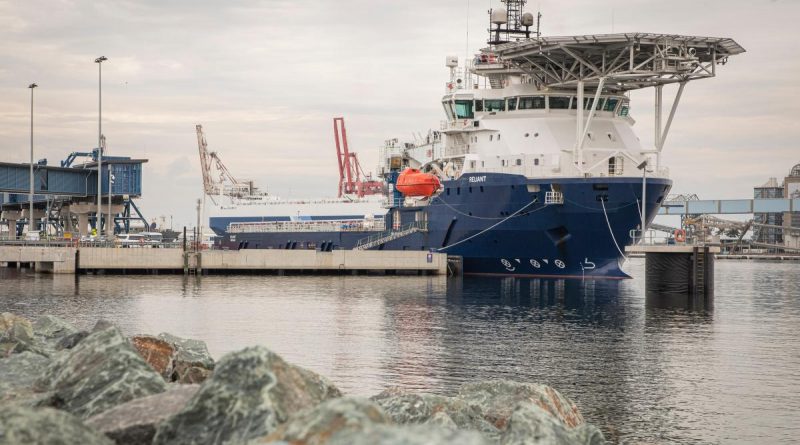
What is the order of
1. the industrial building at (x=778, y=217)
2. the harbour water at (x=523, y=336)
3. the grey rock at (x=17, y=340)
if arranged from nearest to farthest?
the grey rock at (x=17, y=340)
the harbour water at (x=523, y=336)
the industrial building at (x=778, y=217)

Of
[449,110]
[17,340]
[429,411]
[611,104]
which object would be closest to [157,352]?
[17,340]

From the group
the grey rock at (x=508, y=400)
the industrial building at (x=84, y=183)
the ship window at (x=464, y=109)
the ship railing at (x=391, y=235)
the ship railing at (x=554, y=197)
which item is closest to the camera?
the grey rock at (x=508, y=400)

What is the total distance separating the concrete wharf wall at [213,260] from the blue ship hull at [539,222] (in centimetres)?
386

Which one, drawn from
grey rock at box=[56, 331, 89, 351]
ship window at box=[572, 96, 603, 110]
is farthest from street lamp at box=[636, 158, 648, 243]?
grey rock at box=[56, 331, 89, 351]

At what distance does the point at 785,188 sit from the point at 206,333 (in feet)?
553

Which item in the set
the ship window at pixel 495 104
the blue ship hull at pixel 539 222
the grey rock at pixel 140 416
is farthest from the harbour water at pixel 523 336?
the ship window at pixel 495 104

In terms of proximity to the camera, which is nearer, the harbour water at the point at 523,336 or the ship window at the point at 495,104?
the harbour water at the point at 523,336

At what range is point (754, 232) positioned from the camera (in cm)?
16738

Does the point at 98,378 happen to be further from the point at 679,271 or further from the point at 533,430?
the point at 679,271

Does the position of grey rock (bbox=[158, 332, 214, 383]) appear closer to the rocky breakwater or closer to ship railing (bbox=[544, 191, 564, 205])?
the rocky breakwater

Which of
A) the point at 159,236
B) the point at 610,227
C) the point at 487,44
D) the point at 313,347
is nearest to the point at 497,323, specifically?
the point at 313,347

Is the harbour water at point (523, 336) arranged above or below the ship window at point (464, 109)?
below

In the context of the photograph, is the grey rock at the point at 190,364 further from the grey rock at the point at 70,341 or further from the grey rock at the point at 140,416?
the grey rock at the point at 140,416

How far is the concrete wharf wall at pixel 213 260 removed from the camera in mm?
62406
